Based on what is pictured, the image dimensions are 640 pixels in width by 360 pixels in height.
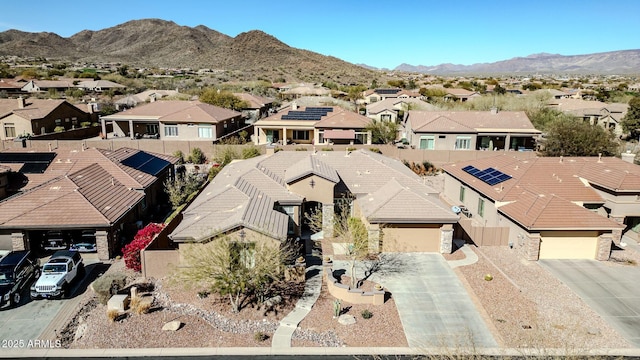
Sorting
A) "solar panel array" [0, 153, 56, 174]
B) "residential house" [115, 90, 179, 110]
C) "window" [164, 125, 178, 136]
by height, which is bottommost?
"solar panel array" [0, 153, 56, 174]

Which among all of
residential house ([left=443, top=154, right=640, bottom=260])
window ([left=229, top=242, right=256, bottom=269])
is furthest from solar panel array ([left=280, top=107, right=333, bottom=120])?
window ([left=229, top=242, right=256, bottom=269])

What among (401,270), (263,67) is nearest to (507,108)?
(401,270)

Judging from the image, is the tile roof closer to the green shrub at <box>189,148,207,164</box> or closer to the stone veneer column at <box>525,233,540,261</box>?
the stone veneer column at <box>525,233,540,261</box>

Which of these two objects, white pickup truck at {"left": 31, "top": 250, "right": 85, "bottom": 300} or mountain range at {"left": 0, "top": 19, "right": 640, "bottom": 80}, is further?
mountain range at {"left": 0, "top": 19, "right": 640, "bottom": 80}

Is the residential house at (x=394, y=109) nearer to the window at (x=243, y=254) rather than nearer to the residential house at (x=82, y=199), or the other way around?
the residential house at (x=82, y=199)

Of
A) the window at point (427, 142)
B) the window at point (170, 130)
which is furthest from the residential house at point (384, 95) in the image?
the window at point (170, 130)

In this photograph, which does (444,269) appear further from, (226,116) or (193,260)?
(226,116)
